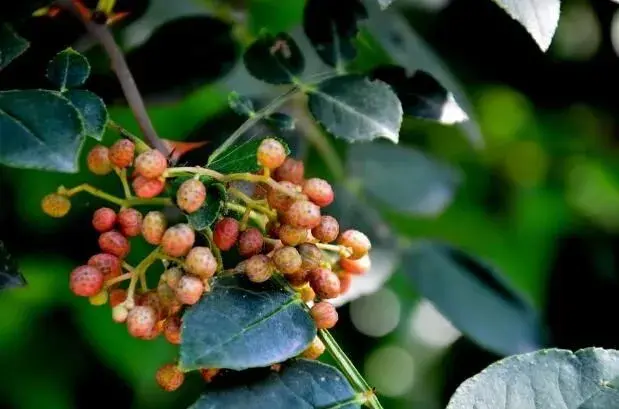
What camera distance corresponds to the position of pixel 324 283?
807 millimetres

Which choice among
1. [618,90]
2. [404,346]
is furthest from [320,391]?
[618,90]

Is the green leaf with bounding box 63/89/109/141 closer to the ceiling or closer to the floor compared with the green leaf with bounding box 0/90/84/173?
closer to the floor

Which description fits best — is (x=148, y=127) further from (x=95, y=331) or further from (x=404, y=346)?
(x=404, y=346)

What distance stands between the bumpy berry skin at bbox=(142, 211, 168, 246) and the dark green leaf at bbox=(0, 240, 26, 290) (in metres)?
0.11

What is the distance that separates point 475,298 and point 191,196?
0.71 m

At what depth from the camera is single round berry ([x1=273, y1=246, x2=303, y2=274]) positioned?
77 centimetres

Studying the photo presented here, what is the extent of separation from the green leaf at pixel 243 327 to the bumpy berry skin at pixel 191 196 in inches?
2.7

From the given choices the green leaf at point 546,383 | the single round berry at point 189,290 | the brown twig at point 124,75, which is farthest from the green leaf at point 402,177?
the single round berry at point 189,290

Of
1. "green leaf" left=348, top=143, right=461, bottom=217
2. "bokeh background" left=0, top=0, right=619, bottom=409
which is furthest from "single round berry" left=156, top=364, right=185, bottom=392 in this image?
"green leaf" left=348, top=143, right=461, bottom=217

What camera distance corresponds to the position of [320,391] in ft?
2.60

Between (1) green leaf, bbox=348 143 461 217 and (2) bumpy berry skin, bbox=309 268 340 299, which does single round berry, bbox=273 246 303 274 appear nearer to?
(2) bumpy berry skin, bbox=309 268 340 299

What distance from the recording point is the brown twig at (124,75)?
3.02 feet

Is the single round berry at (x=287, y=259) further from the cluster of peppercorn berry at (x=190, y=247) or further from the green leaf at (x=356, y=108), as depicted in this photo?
the green leaf at (x=356, y=108)

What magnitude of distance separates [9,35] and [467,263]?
0.82m
